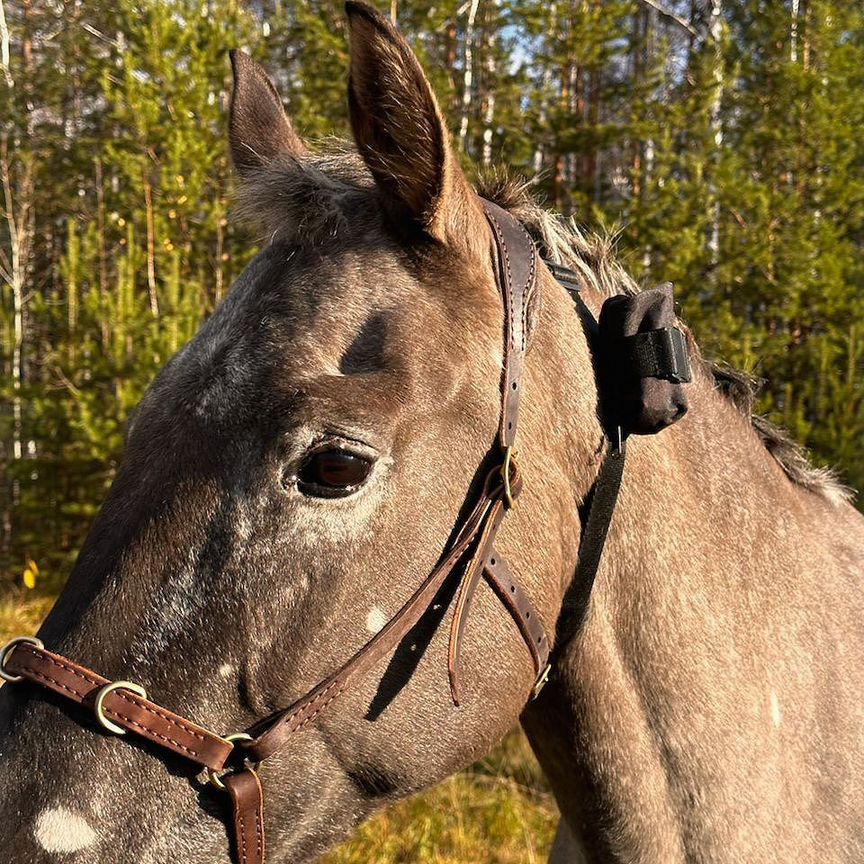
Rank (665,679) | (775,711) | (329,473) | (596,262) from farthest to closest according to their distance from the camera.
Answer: (596,262)
(775,711)
(665,679)
(329,473)

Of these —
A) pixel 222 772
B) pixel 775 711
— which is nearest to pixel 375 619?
pixel 222 772

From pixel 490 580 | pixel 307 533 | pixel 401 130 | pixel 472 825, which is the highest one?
pixel 401 130

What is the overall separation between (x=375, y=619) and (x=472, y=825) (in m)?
4.02

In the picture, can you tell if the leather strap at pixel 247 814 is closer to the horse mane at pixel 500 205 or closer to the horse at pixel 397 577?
the horse at pixel 397 577

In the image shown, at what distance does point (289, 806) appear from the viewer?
1420 millimetres

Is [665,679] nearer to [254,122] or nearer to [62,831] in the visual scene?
[62,831]

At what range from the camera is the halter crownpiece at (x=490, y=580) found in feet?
4.31

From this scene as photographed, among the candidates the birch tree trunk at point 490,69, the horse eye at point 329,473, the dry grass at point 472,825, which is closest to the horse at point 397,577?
the horse eye at point 329,473

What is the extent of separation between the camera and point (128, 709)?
4.27 feet

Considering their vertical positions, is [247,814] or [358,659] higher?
[358,659]

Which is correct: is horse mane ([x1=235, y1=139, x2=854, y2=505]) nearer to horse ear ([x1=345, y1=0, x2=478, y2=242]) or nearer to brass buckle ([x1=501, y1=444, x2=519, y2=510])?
horse ear ([x1=345, y1=0, x2=478, y2=242])

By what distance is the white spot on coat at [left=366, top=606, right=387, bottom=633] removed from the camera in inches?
56.3

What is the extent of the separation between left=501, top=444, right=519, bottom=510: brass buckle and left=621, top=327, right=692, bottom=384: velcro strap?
14.0 inches

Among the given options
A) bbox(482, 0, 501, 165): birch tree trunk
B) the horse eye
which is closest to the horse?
the horse eye
